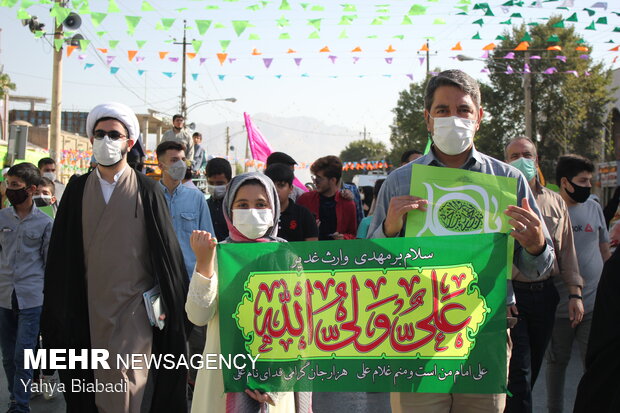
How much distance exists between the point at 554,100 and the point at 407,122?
24.8m

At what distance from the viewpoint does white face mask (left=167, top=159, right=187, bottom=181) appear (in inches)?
242

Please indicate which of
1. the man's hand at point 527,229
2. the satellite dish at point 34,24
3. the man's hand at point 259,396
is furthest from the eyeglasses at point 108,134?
the satellite dish at point 34,24

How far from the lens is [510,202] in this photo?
3.19 metres

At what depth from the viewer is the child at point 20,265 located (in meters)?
5.99

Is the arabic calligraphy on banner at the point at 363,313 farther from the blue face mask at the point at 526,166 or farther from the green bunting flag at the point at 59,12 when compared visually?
the green bunting flag at the point at 59,12

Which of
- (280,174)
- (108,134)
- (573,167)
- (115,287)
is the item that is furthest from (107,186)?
(573,167)

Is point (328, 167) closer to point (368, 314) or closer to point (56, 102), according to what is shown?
point (368, 314)

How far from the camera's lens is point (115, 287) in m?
3.94

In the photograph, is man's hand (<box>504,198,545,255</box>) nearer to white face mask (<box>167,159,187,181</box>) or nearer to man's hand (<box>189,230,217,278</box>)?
man's hand (<box>189,230,217,278</box>)

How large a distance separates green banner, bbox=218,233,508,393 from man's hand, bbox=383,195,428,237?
8 cm

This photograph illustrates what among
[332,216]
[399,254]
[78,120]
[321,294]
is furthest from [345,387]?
[78,120]

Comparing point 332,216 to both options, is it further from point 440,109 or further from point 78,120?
point 78,120

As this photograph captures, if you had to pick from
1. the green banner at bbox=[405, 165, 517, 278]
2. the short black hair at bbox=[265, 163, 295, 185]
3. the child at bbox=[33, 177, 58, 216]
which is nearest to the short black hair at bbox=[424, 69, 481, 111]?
the green banner at bbox=[405, 165, 517, 278]

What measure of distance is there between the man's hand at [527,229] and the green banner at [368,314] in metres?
0.15
